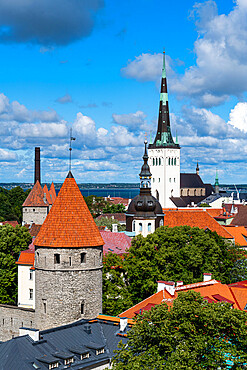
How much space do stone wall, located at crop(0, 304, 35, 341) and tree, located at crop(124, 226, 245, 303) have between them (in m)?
7.17

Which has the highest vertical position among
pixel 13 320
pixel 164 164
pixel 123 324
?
pixel 164 164

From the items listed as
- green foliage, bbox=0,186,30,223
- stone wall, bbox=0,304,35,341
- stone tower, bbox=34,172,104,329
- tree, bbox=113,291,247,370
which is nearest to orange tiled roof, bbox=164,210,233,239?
stone wall, bbox=0,304,35,341

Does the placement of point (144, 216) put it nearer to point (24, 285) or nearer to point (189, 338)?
point (24, 285)

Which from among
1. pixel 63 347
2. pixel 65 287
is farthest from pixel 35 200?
pixel 63 347

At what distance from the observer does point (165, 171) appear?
438ft

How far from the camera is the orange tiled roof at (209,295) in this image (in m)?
32.3

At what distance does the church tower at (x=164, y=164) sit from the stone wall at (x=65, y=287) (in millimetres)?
97573

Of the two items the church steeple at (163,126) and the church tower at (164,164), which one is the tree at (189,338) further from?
the church tower at (164,164)

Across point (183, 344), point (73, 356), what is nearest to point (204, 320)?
point (183, 344)

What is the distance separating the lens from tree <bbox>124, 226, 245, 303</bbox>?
40156mm

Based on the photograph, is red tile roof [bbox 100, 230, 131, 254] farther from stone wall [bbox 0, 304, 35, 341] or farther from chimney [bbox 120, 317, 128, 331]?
chimney [bbox 120, 317, 128, 331]

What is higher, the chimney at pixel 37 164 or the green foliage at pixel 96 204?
the chimney at pixel 37 164

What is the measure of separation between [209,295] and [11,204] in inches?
2858

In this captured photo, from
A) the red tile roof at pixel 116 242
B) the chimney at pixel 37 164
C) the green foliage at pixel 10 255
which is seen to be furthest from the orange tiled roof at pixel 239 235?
the chimney at pixel 37 164
